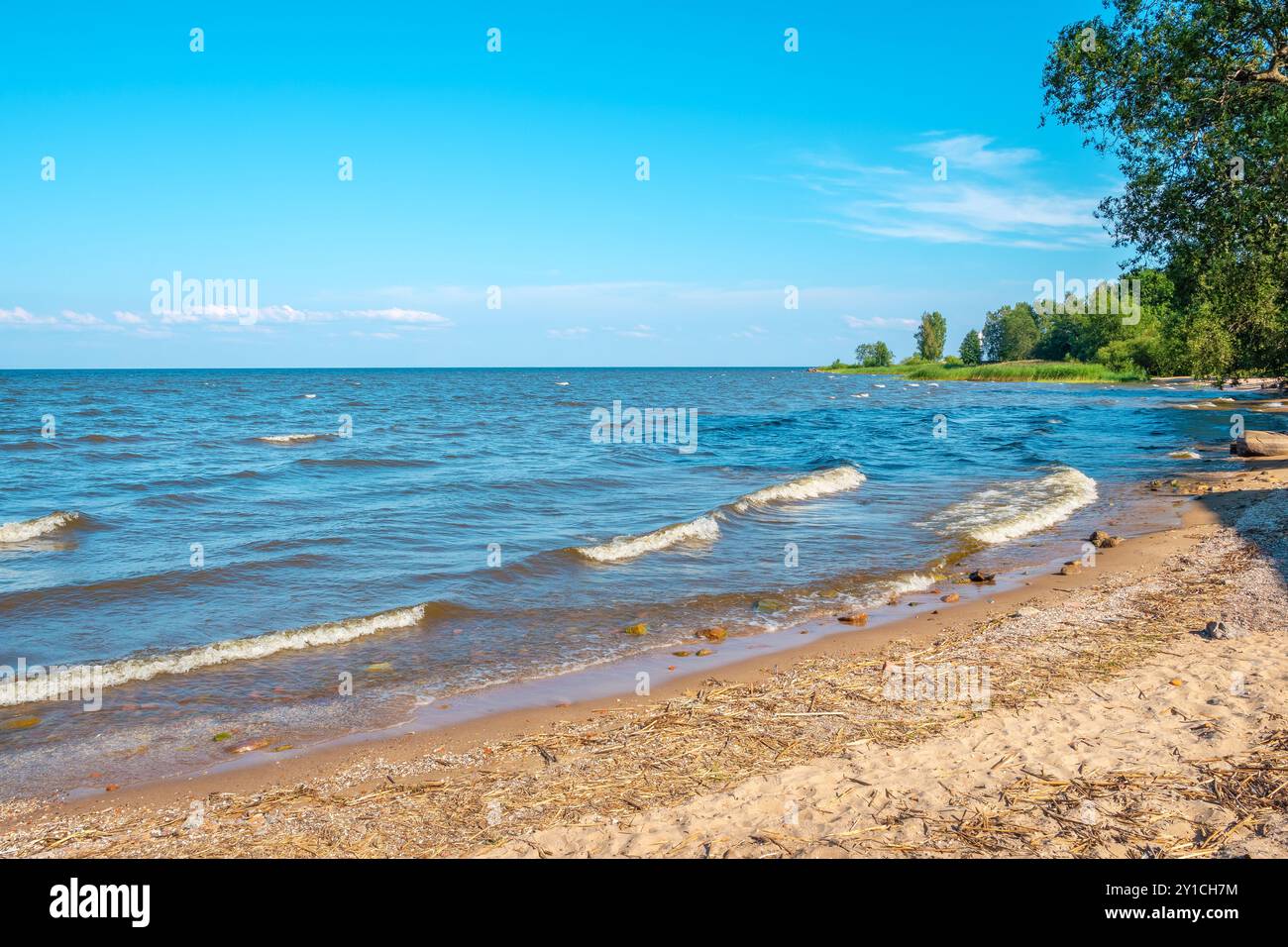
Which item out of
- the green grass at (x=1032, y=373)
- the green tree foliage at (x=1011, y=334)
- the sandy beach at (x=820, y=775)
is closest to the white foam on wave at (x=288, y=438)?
the sandy beach at (x=820, y=775)

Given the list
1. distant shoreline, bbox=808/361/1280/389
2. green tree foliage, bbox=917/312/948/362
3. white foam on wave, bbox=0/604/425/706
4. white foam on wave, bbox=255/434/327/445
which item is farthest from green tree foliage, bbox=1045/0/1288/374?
green tree foliage, bbox=917/312/948/362

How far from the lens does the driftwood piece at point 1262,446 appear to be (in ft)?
80.0

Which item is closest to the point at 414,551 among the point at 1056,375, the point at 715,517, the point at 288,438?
the point at 715,517

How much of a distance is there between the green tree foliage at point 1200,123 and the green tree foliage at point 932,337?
530ft

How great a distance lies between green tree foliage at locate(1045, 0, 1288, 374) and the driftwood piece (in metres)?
8.68

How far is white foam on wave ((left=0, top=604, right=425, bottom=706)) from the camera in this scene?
8438mm

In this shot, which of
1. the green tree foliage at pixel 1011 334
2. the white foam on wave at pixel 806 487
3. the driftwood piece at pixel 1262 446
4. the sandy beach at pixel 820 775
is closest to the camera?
the sandy beach at pixel 820 775

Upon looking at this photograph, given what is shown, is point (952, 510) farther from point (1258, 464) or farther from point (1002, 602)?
point (1258, 464)

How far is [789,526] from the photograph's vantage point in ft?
56.1

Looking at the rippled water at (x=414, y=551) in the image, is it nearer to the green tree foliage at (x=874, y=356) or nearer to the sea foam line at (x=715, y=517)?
the sea foam line at (x=715, y=517)

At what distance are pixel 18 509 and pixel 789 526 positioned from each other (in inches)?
683

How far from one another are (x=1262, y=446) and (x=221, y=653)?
1118 inches

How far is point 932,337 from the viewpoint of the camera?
171500 mm
